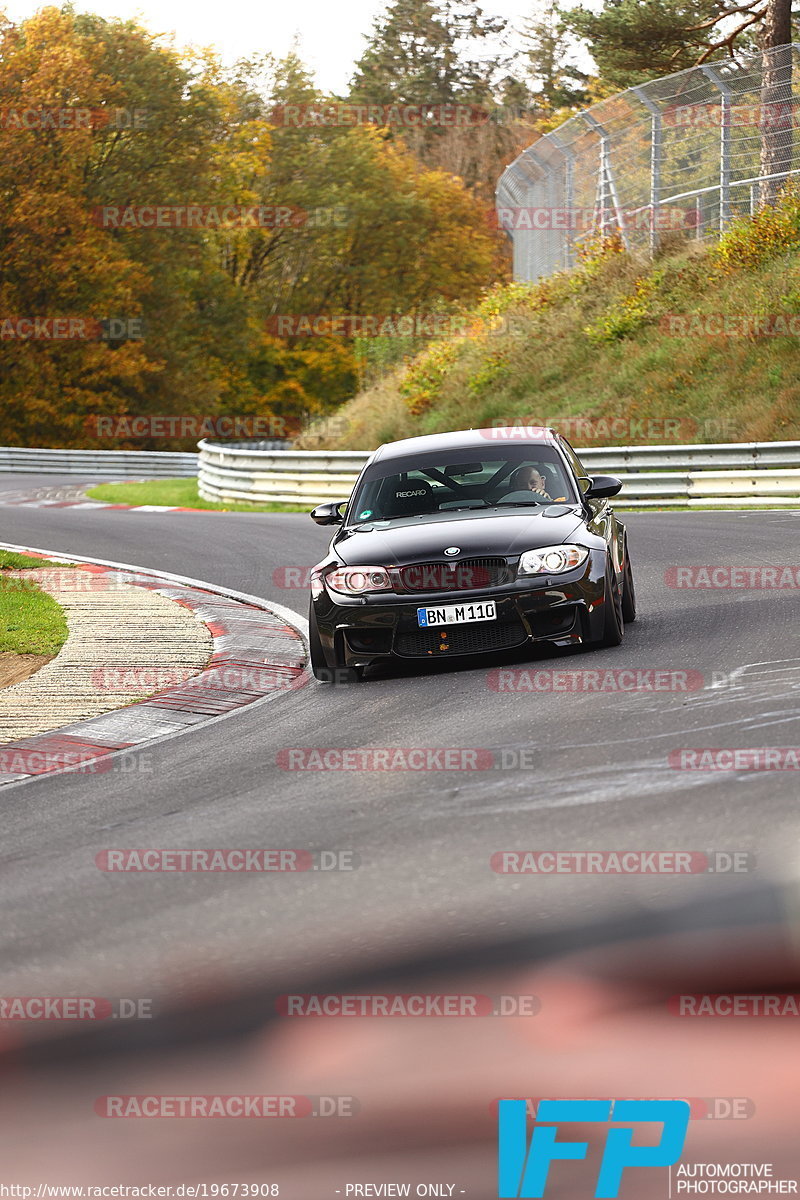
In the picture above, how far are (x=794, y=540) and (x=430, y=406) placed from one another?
16716mm

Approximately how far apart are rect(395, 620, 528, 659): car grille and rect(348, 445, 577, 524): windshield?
1.24 metres

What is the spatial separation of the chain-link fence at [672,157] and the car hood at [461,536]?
1826 cm

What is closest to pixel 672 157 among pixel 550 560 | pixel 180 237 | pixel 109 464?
pixel 109 464

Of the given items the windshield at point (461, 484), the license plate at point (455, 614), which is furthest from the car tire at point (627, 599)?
the license plate at point (455, 614)

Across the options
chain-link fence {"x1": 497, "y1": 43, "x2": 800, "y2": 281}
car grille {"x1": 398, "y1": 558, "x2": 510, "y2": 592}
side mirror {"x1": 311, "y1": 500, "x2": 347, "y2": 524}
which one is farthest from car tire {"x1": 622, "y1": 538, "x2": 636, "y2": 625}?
A: chain-link fence {"x1": 497, "y1": 43, "x2": 800, "y2": 281}

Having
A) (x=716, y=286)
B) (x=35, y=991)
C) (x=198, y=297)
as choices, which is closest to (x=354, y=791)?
(x=35, y=991)

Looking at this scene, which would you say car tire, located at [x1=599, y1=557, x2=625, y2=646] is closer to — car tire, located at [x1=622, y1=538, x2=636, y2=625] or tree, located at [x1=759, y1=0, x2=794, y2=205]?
car tire, located at [x1=622, y1=538, x2=636, y2=625]

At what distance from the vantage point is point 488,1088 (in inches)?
143

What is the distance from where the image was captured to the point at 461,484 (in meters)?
10.2

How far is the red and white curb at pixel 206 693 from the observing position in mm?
7660

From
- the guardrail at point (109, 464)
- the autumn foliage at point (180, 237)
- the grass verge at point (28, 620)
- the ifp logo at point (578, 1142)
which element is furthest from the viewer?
the autumn foliage at point (180, 237)

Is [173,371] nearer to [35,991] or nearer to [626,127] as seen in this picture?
[626,127]

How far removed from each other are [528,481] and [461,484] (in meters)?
0.47

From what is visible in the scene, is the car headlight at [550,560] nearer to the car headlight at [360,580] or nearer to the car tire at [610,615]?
the car tire at [610,615]
